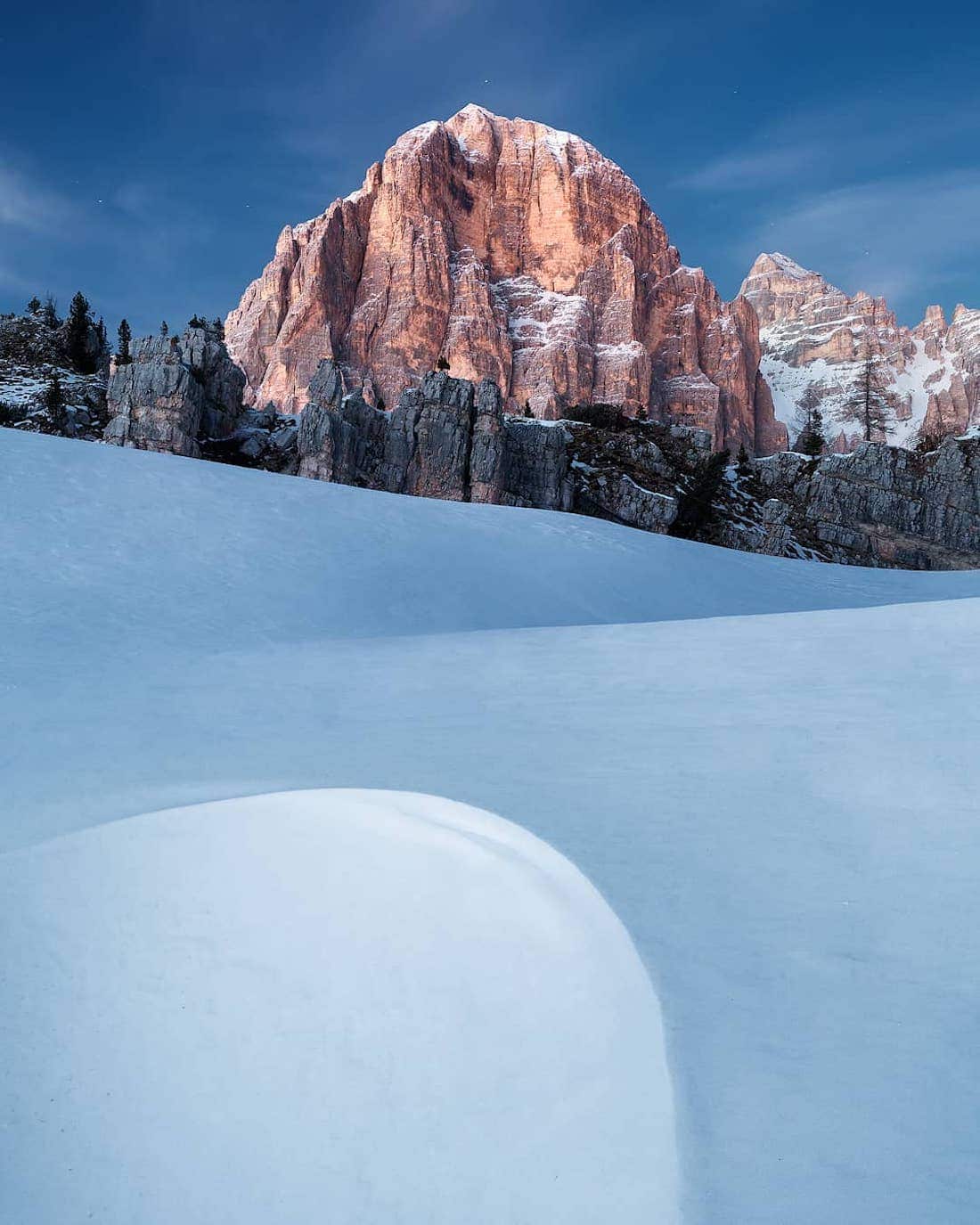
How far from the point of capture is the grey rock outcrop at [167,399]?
34.4 metres

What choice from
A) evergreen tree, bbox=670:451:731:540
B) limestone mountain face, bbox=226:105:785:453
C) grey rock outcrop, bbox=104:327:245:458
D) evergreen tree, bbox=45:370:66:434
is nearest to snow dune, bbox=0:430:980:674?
evergreen tree, bbox=670:451:731:540

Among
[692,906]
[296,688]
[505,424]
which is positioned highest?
[505,424]

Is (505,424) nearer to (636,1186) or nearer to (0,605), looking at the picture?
(0,605)

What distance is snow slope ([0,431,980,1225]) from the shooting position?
2.38 m

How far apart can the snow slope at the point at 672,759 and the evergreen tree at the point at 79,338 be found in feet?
117

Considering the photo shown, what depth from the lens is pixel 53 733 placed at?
565 cm

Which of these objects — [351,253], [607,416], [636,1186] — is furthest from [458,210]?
[636,1186]

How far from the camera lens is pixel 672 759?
4.62 m

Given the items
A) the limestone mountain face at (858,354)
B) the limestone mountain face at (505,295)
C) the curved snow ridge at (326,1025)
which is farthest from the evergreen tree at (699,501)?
the limestone mountain face at (858,354)

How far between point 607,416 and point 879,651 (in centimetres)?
4627

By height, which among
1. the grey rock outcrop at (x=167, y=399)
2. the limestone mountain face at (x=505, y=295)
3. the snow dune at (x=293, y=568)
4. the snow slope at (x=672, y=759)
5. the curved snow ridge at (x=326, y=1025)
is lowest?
the curved snow ridge at (x=326, y=1025)

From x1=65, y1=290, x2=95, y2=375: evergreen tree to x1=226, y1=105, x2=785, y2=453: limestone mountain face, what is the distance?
3913 cm

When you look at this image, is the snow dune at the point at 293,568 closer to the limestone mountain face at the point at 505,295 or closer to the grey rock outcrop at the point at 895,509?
the grey rock outcrop at the point at 895,509

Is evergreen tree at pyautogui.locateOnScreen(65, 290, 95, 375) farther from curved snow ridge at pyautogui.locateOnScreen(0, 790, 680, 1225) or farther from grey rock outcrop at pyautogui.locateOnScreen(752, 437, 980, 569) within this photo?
curved snow ridge at pyautogui.locateOnScreen(0, 790, 680, 1225)
